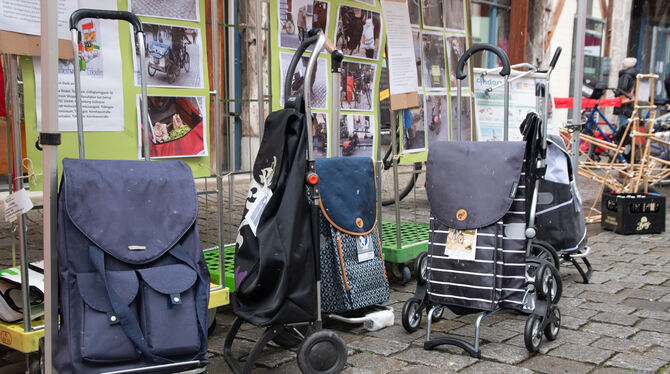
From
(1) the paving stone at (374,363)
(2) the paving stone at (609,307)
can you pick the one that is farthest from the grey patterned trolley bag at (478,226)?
(2) the paving stone at (609,307)

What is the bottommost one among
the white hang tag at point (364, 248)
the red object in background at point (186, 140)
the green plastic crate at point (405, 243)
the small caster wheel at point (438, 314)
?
the small caster wheel at point (438, 314)

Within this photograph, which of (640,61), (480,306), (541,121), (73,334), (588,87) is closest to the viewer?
(73,334)

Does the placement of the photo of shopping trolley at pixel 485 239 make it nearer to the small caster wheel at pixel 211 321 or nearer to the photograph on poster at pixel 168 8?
the small caster wheel at pixel 211 321

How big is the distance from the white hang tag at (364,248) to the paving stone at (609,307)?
59.5 inches

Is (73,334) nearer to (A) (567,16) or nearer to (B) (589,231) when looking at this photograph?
(B) (589,231)

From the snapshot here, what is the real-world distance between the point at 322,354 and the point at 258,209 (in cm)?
68

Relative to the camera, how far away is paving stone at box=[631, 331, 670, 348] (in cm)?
337

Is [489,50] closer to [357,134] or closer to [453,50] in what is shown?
[357,134]

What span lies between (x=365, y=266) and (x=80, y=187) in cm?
160

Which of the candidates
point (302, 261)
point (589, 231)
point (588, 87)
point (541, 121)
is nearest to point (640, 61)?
point (588, 87)

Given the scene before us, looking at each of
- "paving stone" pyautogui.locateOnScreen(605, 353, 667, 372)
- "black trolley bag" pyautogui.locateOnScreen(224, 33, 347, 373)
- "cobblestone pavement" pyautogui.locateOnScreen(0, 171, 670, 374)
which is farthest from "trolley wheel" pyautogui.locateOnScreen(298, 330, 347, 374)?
"paving stone" pyautogui.locateOnScreen(605, 353, 667, 372)

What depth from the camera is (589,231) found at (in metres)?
6.43

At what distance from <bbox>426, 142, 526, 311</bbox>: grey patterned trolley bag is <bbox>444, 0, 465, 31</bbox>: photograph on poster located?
1.67 metres

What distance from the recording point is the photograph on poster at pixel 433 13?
4551 mm
